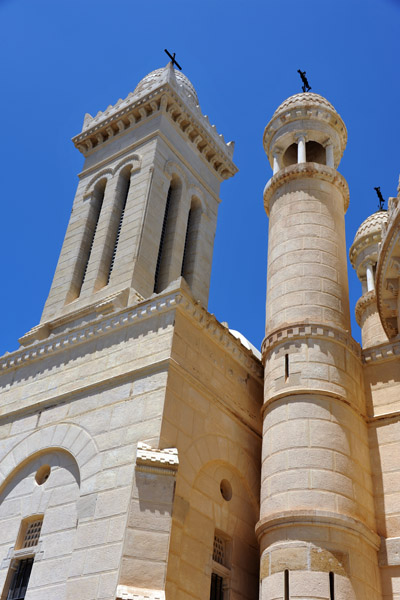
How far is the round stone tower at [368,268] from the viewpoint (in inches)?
993

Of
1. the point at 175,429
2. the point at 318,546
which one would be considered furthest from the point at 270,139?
the point at 318,546

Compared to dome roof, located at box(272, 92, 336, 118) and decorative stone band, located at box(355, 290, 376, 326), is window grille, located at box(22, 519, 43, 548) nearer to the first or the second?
dome roof, located at box(272, 92, 336, 118)

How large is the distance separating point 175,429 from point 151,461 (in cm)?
115

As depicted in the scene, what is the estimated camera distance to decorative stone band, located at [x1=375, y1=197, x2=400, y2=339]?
15.3m

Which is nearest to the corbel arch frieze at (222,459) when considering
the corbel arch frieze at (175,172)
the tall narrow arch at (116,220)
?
the tall narrow arch at (116,220)

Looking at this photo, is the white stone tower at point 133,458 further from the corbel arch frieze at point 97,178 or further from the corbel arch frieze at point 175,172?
the corbel arch frieze at point 97,178

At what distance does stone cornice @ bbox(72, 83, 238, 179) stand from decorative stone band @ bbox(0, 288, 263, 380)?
1287 centimetres

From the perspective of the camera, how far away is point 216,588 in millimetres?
13484

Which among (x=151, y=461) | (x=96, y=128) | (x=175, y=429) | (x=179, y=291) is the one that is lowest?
(x=151, y=461)

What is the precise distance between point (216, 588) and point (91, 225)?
15.3 m

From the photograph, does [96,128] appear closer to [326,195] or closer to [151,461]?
[326,195]

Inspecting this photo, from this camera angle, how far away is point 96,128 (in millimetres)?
27969

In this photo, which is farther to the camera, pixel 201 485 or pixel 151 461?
pixel 201 485

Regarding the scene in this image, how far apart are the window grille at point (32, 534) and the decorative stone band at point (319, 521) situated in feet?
15.4
